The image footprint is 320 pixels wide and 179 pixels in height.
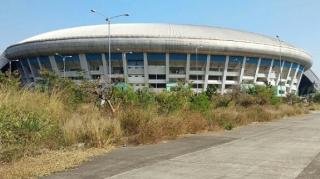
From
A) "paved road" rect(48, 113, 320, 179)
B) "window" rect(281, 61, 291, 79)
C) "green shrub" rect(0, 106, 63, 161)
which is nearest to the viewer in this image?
"paved road" rect(48, 113, 320, 179)

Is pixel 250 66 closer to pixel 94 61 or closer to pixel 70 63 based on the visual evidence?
pixel 94 61

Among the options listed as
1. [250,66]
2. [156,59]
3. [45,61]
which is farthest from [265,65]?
[45,61]

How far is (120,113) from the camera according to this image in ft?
46.3

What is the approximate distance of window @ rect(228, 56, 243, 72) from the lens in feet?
335

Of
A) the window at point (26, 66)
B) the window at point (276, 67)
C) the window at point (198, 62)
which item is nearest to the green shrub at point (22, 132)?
the window at point (198, 62)

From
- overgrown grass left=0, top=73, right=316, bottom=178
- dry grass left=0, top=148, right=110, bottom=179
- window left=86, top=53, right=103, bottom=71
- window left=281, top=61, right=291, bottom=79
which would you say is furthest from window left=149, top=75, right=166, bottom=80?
dry grass left=0, top=148, right=110, bottom=179

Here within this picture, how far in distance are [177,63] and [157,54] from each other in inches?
167

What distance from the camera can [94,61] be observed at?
323 ft

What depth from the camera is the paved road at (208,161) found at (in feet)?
27.7

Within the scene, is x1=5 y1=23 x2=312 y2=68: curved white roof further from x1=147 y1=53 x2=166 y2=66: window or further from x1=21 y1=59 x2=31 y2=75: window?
x1=147 y1=53 x2=166 y2=66: window

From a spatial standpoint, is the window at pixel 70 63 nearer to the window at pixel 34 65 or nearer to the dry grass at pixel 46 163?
the window at pixel 34 65

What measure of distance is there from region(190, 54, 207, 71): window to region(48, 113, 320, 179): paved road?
279 feet

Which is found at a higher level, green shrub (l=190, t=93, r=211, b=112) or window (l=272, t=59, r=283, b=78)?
window (l=272, t=59, r=283, b=78)

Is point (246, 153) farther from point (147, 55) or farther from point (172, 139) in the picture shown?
point (147, 55)
